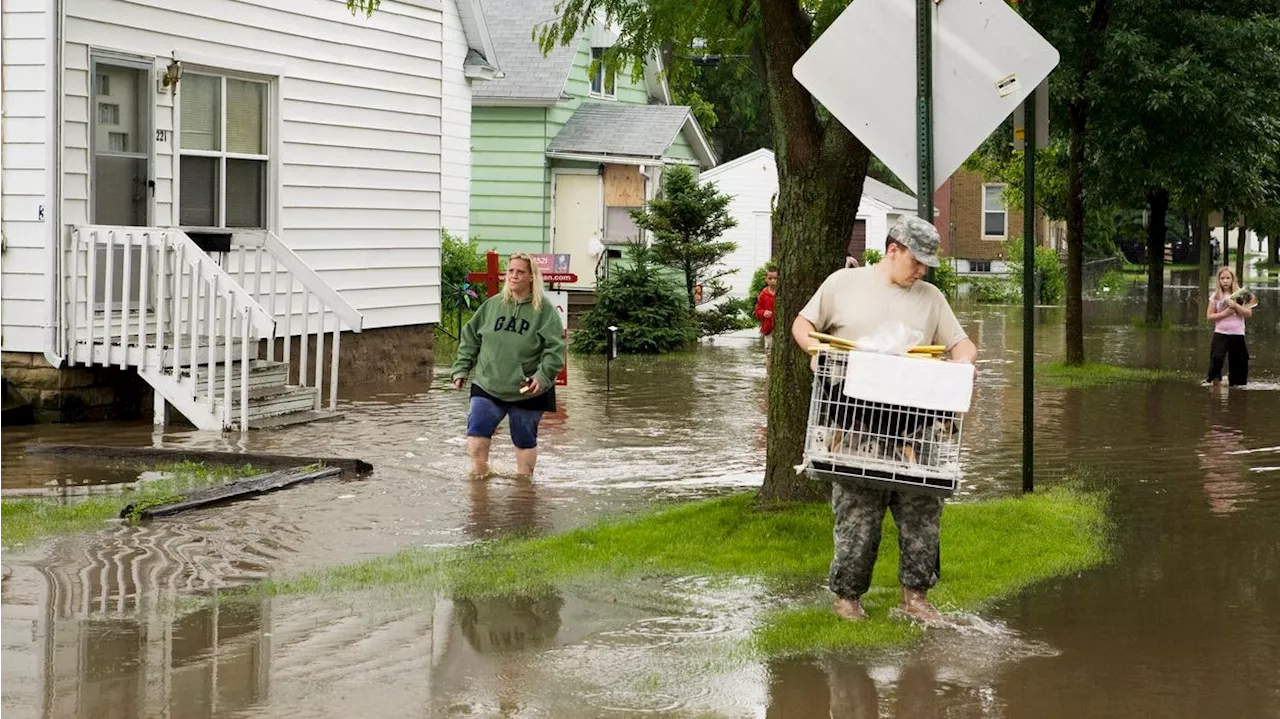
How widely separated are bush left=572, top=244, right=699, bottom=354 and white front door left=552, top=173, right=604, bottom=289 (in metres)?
5.96

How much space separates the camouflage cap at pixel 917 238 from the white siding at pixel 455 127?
22634 millimetres

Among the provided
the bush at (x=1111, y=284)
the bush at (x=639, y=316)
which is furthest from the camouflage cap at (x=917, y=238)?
the bush at (x=1111, y=284)

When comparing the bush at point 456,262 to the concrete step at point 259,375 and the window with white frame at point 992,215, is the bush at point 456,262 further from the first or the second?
the window with white frame at point 992,215

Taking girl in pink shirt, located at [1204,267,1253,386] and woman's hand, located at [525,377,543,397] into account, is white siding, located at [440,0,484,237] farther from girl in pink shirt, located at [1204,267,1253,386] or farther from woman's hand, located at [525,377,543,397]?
woman's hand, located at [525,377,543,397]

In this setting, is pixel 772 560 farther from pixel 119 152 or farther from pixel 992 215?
pixel 992 215

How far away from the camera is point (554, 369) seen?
39.3ft

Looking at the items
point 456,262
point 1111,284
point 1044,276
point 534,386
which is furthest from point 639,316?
point 1111,284

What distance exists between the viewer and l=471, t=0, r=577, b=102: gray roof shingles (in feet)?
108

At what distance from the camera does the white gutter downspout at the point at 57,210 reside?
14523 mm

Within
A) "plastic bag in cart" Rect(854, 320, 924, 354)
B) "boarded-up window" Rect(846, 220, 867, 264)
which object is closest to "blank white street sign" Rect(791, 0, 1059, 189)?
"plastic bag in cart" Rect(854, 320, 924, 354)

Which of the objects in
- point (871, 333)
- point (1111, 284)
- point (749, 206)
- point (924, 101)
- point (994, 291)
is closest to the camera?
point (871, 333)

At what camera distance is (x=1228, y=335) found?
65.6 ft

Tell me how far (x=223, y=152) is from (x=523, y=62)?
17702mm

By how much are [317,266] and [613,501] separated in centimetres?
795
